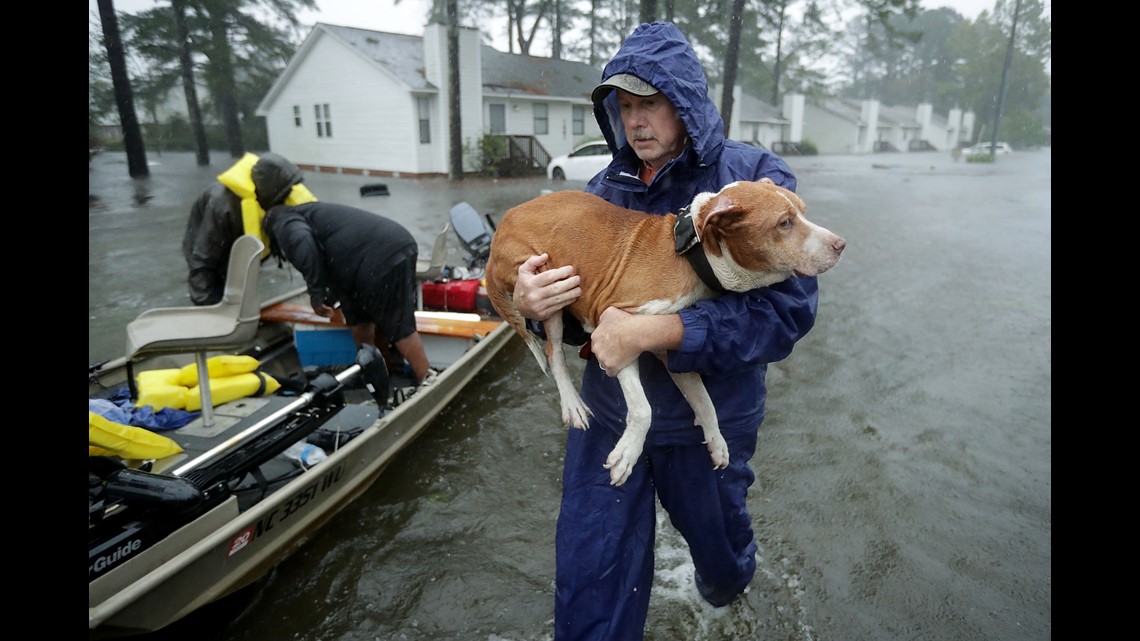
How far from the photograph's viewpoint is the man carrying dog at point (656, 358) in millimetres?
2184

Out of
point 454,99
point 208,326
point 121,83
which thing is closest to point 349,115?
point 454,99

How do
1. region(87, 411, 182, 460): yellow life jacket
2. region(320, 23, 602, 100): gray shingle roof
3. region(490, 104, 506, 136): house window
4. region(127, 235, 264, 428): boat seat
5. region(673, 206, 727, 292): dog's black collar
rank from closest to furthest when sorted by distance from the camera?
region(673, 206, 727, 292): dog's black collar
region(87, 411, 182, 460): yellow life jacket
region(127, 235, 264, 428): boat seat
region(320, 23, 602, 100): gray shingle roof
region(490, 104, 506, 136): house window

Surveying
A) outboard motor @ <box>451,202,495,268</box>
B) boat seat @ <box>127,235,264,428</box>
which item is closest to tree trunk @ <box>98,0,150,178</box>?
outboard motor @ <box>451,202,495,268</box>

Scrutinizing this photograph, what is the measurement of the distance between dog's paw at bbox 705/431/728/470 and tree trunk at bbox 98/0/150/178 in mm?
10318

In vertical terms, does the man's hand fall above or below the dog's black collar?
below

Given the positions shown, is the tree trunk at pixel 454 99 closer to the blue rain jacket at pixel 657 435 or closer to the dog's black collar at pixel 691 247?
the blue rain jacket at pixel 657 435

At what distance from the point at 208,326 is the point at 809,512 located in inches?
181

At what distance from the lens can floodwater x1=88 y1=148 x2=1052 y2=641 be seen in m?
3.83

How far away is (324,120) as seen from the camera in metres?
29.2

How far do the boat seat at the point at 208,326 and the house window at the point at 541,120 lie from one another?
2692 centimetres

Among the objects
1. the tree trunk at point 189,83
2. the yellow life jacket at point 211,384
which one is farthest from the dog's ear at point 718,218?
the tree trunk at point 189,83

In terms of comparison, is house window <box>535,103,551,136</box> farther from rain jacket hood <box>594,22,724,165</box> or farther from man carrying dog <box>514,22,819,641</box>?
rain jacket hood <box>594,22,724,165</box>

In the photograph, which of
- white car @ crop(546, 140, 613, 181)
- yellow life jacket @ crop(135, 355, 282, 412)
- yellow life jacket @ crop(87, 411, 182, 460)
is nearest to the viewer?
yellow life jacket @ crop(87, 411, 182, 460)

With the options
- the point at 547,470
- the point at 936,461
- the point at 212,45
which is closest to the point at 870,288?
the point at 936,461
